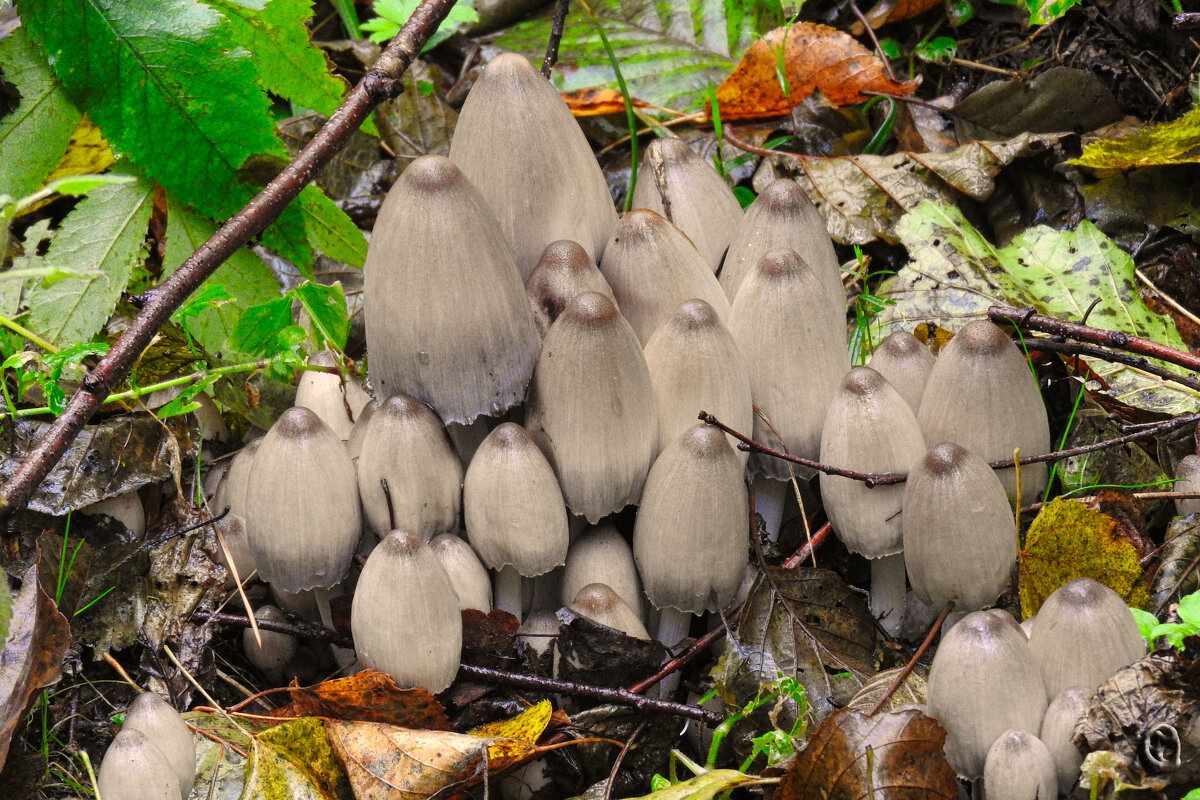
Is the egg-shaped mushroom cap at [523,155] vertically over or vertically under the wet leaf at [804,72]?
over

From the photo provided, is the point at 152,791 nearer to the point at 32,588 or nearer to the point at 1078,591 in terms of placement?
→ the point at 32,588

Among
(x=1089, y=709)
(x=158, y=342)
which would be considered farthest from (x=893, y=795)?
(x=158, y=342)

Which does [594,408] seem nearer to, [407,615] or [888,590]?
[407,615]

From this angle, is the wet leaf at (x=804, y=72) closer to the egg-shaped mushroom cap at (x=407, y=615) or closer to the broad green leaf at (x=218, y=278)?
the broad green leaf at (x=218, y=278)

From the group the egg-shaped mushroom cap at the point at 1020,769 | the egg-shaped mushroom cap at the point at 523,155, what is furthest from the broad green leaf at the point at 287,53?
the egg-shaped mushroom cap at the point at 1020,769

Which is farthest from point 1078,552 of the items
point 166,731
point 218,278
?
point 218,278
